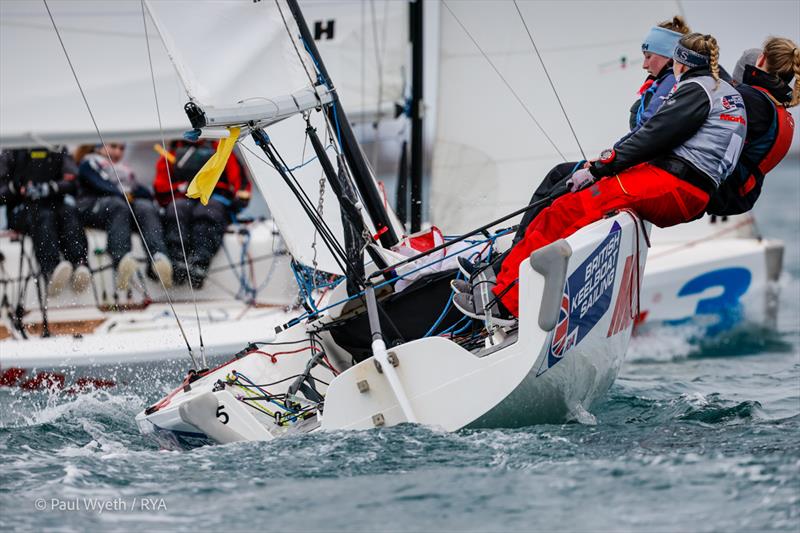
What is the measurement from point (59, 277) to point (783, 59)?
5.10 meters

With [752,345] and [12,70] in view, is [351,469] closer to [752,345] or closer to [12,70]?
[12,70]

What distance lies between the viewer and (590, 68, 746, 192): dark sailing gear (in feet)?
12.5

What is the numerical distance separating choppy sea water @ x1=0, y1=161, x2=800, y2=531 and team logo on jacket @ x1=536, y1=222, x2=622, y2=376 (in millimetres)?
305

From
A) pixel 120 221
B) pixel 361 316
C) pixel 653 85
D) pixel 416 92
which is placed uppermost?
pixel 416 92

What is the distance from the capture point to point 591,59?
23.6 feet

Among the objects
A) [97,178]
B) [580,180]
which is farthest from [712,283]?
[97,178]

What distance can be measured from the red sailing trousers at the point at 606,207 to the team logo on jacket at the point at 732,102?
305mm

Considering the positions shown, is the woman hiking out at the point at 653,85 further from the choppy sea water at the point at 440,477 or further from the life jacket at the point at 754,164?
the choppy sea water at the point at 440,477

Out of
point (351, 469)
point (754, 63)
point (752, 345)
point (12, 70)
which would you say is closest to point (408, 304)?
point (351, 469)

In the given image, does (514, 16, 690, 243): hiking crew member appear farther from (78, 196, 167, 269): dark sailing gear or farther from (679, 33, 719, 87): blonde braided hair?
(78, 196, 167, 269): dark sailing gear

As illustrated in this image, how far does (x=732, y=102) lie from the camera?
3.87 m

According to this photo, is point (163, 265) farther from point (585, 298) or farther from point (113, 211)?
point (585, 298)

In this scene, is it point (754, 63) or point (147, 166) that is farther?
point (147, 166)

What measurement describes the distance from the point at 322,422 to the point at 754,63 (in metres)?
2.07
